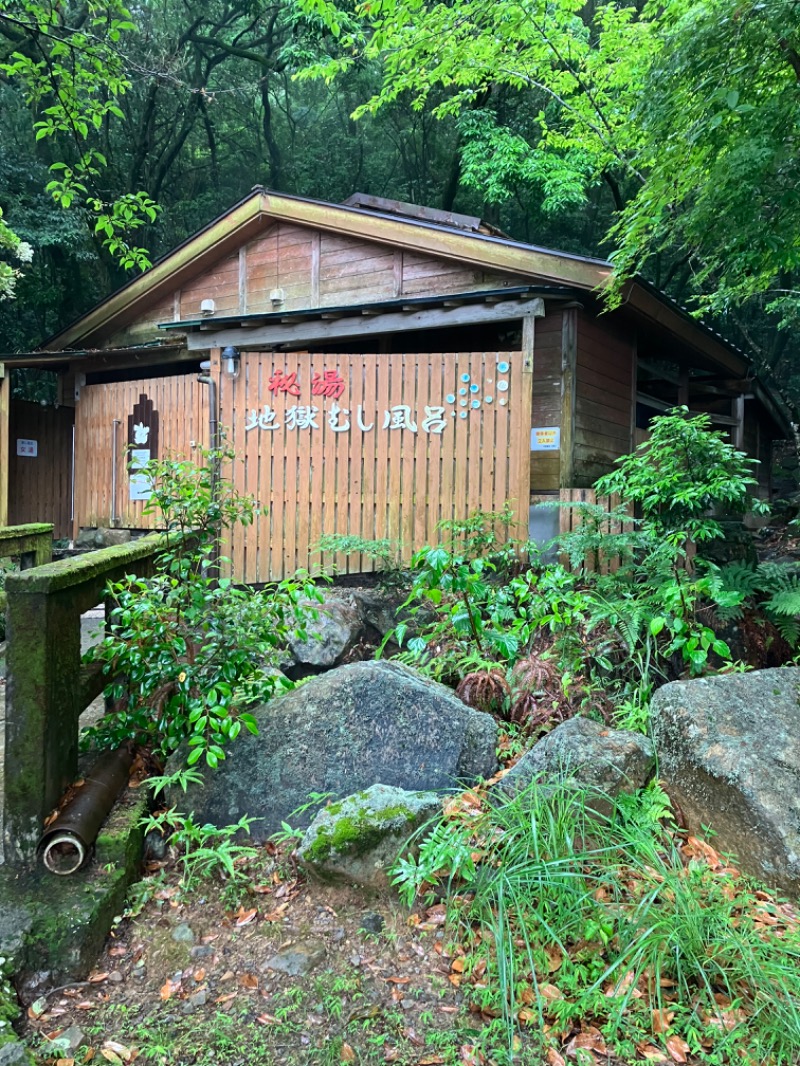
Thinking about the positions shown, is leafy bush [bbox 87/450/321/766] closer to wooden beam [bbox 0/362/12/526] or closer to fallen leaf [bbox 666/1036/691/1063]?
fallen leaf [bbox 666/1036/691/1063]

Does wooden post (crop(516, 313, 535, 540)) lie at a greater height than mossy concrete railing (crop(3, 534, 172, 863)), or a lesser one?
greater

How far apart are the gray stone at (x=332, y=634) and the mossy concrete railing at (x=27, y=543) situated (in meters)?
1.95

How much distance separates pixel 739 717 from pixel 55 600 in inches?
109

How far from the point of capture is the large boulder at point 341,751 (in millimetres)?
2674

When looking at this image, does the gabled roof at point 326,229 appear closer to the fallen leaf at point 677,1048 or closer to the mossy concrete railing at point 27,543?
the mossy concrete railing at point 27,543

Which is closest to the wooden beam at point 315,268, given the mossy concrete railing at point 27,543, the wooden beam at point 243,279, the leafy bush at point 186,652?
the wooden beam at point 243,279

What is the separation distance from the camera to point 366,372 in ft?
21.7

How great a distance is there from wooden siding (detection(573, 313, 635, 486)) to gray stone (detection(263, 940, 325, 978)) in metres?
5.85

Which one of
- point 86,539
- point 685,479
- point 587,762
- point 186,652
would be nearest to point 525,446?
point 685,479

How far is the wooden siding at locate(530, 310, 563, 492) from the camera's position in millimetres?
6973

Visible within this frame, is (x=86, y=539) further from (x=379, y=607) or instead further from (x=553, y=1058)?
(x=553, y=1058)

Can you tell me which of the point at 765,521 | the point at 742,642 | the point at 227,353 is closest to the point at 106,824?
the point at 742,642

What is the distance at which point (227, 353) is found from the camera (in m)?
6.96

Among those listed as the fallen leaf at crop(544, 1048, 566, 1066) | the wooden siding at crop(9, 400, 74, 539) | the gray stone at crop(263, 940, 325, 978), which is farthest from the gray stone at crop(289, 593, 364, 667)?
the wooden siding at crop(9, 400, 74, 539)
